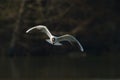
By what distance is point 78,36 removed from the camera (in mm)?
16203

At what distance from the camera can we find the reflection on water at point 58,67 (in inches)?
560

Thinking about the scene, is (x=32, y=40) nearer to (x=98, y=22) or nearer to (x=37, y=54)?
(x=37, y=54)

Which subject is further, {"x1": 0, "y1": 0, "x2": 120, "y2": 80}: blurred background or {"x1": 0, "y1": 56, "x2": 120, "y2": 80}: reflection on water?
{"x1": 0, "y1": 0, "x2": 120, "y2": 80}: blurred background

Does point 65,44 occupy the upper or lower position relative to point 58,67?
upper

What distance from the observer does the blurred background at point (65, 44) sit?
14500 mm

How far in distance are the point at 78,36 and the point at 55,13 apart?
3.49ft

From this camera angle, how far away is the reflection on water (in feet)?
46.7

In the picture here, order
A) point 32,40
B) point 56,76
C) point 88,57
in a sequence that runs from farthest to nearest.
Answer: point 88,57, point 32,40, point 56,76

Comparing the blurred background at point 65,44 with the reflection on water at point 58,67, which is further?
the blurred background at point 65,44

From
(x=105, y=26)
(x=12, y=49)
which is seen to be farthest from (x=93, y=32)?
(x=12, y=49)

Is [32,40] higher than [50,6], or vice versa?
[50,6]

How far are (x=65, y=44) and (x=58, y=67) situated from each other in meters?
0.71

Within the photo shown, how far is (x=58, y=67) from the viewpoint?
1521cm

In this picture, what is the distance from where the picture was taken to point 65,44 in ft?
50.1
